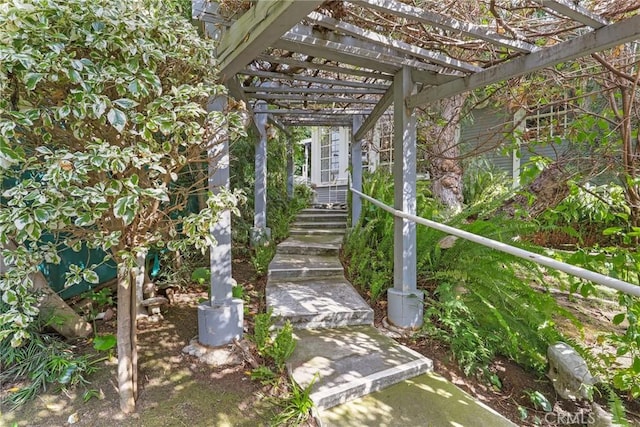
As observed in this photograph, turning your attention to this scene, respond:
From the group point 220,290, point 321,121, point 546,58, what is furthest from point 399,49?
point 321,121

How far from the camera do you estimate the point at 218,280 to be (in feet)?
8.03

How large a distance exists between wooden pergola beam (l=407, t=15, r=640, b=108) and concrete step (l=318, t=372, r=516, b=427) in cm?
215

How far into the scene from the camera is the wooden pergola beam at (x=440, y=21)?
172cm

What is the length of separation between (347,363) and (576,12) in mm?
2438

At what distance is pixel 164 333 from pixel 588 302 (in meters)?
4.34

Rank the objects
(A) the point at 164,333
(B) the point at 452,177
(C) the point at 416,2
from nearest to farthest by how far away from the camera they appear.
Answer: (C) the point at 416,2, (A) the point at 164,333, (B) the point at 452,177

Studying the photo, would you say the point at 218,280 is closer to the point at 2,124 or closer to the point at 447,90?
the point at 2,124

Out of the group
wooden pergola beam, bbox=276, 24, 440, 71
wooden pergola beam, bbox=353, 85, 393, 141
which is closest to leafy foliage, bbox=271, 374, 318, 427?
wooden pergola beam, bbox=276, 24, 440, 71

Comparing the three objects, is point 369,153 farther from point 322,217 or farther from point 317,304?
point 317,304

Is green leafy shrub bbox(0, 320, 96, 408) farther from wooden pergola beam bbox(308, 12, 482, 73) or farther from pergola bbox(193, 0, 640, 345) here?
wooden pergola beam bbox(308, 12, 482, 73)

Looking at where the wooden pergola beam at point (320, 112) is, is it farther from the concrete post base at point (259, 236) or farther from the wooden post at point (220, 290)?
the wooden post at point (220, 290)

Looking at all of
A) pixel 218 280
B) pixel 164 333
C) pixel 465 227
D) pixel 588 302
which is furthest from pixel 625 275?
pixel 164 333

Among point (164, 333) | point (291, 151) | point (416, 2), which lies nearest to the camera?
point (416, 2)

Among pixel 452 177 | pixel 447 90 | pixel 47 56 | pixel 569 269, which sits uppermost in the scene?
pixel 447 90
